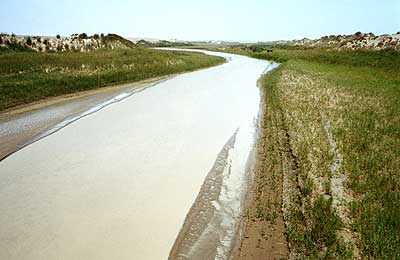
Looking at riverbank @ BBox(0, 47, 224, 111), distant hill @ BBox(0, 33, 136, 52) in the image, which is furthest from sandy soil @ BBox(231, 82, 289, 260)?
distant hill @ BBox(0, 33, 136, 52)

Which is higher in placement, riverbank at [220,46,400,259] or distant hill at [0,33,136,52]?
distant hill at [0,33,136,52]

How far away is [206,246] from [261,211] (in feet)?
→ 5.67

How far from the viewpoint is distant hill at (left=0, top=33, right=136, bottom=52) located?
40.8 m

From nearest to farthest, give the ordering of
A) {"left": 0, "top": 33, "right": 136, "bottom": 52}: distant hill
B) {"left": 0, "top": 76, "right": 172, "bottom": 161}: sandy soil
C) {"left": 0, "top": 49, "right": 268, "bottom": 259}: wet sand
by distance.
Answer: {"left": 0, "top": 49, "right": 268, "bottom": 259}: wet sand < {"left": 0, "top": 76, "right": 172, "bottom": 161}: sandy soil < {"left": 0, "top": 33, "right": 136, "bottom": 52}: distant hill

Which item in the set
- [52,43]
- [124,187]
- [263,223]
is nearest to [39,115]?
[124,187]

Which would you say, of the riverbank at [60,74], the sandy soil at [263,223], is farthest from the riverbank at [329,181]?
the riverbank at [60,74]

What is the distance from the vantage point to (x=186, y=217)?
797 cm

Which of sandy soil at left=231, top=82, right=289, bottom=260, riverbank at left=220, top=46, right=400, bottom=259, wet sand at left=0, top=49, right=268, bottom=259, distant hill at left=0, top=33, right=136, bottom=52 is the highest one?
distant hill at left=0, top=33, right=136, bottom=52

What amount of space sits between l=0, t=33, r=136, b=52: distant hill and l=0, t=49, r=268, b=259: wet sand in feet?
99.0

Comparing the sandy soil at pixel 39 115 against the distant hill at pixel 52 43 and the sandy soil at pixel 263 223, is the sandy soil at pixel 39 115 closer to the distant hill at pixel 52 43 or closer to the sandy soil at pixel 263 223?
the sandy soil at pixel 263 223

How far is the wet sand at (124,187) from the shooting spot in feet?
22.8

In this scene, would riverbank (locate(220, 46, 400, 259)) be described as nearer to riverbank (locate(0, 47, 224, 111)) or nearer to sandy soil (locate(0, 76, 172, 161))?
sandy soil (locate(0, 76, 172, 161))

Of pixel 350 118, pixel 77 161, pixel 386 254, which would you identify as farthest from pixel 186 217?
pixel 350 118

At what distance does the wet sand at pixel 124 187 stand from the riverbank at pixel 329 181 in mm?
834
